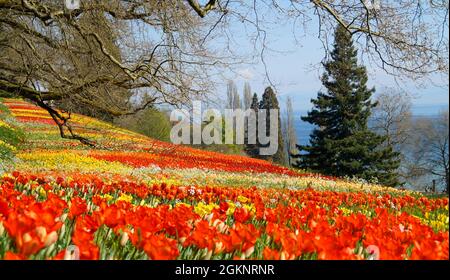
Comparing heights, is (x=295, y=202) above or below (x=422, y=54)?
below

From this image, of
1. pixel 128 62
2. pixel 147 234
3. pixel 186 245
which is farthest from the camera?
pixel 128 62

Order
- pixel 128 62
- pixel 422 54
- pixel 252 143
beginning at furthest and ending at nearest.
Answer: pixel 252 143, pixel 128 62, pixel 422 54

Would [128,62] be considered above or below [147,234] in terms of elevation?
above

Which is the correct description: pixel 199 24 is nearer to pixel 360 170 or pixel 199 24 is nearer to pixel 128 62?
pixel 128 62

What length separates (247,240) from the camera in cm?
204

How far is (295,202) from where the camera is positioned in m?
5.06

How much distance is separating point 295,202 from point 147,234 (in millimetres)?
3299

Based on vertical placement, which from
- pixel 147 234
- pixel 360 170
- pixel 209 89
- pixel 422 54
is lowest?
pixel 360 170

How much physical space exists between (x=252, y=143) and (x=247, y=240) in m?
48.3
